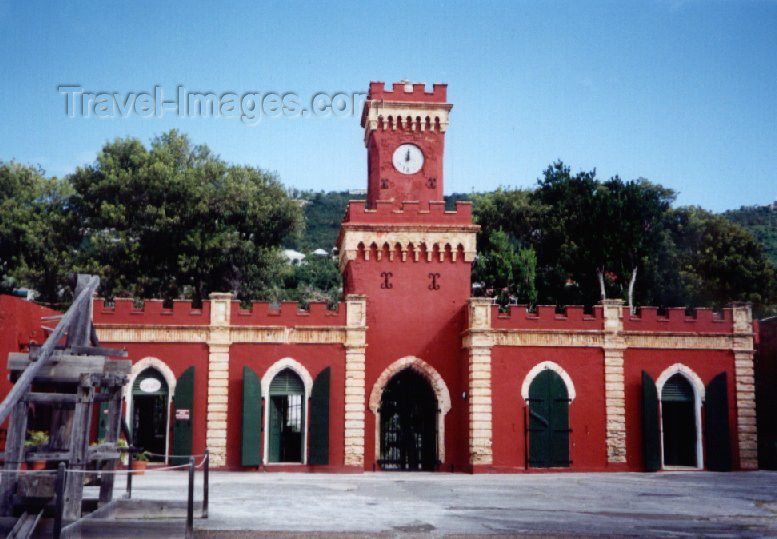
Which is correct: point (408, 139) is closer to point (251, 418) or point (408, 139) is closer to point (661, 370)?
point (251, 418)

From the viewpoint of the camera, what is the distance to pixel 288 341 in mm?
29109

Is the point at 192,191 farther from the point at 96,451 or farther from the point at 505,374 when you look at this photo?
the point at 96,451

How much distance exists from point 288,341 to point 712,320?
15.4 m

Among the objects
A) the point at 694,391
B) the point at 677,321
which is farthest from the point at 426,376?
the point at 694,391

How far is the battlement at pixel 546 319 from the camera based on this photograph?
29.5 meters

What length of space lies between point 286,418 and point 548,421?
9.25 m

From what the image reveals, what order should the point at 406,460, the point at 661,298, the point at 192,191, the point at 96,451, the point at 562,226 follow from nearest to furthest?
the point at 96,451 → the point at 406,460 → the point at 192,191 → the point at 562,226 → the point at 661,298

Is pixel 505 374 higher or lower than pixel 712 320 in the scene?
lower

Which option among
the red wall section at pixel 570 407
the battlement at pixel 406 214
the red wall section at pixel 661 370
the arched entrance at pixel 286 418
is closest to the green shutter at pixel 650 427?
the red wall section at pixel 661 370

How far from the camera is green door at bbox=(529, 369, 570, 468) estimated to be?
28.8m

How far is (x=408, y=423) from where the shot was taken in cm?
3022

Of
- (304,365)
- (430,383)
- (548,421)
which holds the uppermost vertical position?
(304,365)

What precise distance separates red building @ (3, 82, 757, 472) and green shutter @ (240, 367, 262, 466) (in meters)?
0.05

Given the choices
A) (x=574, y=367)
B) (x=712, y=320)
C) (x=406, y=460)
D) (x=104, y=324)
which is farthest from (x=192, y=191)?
(x=712, y=320)
